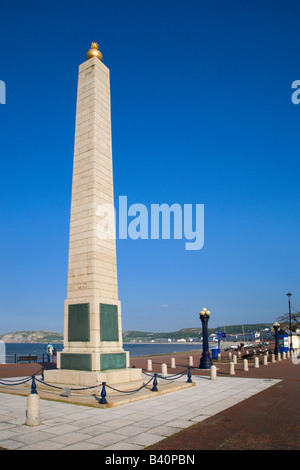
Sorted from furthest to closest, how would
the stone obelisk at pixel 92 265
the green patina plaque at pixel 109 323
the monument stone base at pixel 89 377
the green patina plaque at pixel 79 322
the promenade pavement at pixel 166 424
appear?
the green patina plaque at pixel 109 323, the green patina plaque at pixel 79 322, the stone obelisk at pixel 92 265, the monument stone base at pixel 89 377, the promenade pavement at pixel 166 424

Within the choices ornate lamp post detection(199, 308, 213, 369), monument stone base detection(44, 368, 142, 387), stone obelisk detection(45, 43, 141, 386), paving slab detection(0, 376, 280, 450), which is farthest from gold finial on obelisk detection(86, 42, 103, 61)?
ornate lamp post detection(199, 308, 213, 369)

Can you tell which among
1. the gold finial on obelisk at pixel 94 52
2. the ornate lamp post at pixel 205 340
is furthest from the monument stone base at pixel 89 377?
the gold finial on obelisk at pixel 94 52

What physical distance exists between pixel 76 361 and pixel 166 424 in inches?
250

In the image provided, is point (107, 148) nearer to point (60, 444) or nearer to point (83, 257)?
point (83, 257)

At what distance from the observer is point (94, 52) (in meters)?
18.9

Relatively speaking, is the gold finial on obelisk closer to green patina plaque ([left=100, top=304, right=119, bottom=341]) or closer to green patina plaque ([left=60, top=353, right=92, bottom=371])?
green patina plaque ([left=100, top=304, right=119, bottom=341])

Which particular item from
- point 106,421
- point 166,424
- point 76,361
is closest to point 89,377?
point 76,361

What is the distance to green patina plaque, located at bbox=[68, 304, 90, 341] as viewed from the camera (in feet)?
49.8

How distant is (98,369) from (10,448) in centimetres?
679

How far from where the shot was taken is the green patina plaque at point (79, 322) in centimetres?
1517

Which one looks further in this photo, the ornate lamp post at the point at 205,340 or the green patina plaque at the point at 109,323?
the ornate lamp post at the point at 205,340

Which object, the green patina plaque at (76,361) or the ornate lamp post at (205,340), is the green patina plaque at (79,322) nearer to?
the green patina plaque at (76,361)

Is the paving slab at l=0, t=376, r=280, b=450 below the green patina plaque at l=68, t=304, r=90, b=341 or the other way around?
below

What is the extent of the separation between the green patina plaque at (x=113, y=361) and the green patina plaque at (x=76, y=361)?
20.8 inches
